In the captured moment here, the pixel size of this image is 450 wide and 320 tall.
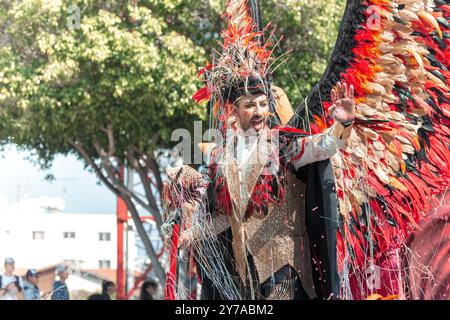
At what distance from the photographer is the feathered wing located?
4305 millimetres

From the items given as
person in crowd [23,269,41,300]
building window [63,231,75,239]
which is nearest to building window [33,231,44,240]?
building window [63,231,75,239]

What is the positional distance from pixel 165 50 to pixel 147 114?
76 centimetres

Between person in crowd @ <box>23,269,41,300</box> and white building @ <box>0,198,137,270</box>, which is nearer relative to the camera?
person in crowd @ <box>23,269,41,300</box>

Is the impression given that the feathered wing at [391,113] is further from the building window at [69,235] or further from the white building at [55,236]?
the building window at [69,235]

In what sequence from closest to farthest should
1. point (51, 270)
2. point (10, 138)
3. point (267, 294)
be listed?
point (267, 294), point (10, 138), point (51, 270)

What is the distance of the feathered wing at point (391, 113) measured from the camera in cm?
430

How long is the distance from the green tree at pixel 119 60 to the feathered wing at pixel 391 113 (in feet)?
17.8

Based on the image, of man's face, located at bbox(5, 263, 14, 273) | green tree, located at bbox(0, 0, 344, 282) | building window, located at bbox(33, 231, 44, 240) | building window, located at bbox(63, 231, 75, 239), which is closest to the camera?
man's face, located at bbox(5, 263, 14, 273)

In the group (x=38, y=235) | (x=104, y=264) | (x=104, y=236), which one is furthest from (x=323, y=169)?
(x=104, y=264)

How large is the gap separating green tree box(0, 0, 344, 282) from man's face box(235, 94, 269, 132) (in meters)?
5.62

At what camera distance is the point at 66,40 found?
380 inches

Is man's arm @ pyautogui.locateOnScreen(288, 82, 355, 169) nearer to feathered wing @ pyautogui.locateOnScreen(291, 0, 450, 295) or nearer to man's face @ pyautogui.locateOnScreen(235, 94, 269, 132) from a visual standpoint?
man's face @ pyautogui.locateOnScreen(235, 94, 269, 132)
